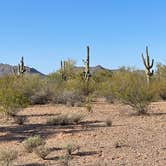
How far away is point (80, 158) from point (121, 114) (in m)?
11.0

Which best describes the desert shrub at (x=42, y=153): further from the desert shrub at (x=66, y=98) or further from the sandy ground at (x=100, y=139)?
the desert shrub at (x=66, y=98)

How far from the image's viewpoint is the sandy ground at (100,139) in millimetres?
12138

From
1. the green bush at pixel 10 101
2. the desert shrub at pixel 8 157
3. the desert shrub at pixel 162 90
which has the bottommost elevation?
the desert shrub at pixel 8 157

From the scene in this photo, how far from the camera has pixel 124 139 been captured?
15.1m

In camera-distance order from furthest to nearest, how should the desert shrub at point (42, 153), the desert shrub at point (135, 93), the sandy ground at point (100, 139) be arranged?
the desert shrub at point (135, 93), the desert shrub at point (42, 153), the sandy ground at point (100, 139)

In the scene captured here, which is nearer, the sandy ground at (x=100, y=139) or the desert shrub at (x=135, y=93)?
the sandy ground at (x=100, y=139)

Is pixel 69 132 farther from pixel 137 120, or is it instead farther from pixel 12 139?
pixel 137 120

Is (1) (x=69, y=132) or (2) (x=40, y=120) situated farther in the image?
(2) (x=40, y=120)

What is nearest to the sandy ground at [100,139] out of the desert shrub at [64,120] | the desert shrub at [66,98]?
the desert shrub at [64,120]

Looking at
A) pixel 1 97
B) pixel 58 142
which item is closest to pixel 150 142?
pixel 58 142

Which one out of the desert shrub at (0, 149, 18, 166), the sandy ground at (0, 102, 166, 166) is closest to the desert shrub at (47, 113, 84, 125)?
the sandy ground at (0, 102, 166, 166)

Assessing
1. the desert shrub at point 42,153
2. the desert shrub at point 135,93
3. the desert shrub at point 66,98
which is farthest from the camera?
the desert shrub at point 66,98

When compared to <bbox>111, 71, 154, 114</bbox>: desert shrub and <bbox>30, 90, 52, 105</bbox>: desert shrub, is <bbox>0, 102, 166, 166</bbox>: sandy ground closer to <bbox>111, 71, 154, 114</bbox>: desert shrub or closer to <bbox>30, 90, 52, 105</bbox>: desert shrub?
<bbox>111, 71, 154, 114</bbox>: desert shrub

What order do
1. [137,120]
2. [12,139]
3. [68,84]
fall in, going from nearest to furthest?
[12,139]
[137,120]
[68,84]
